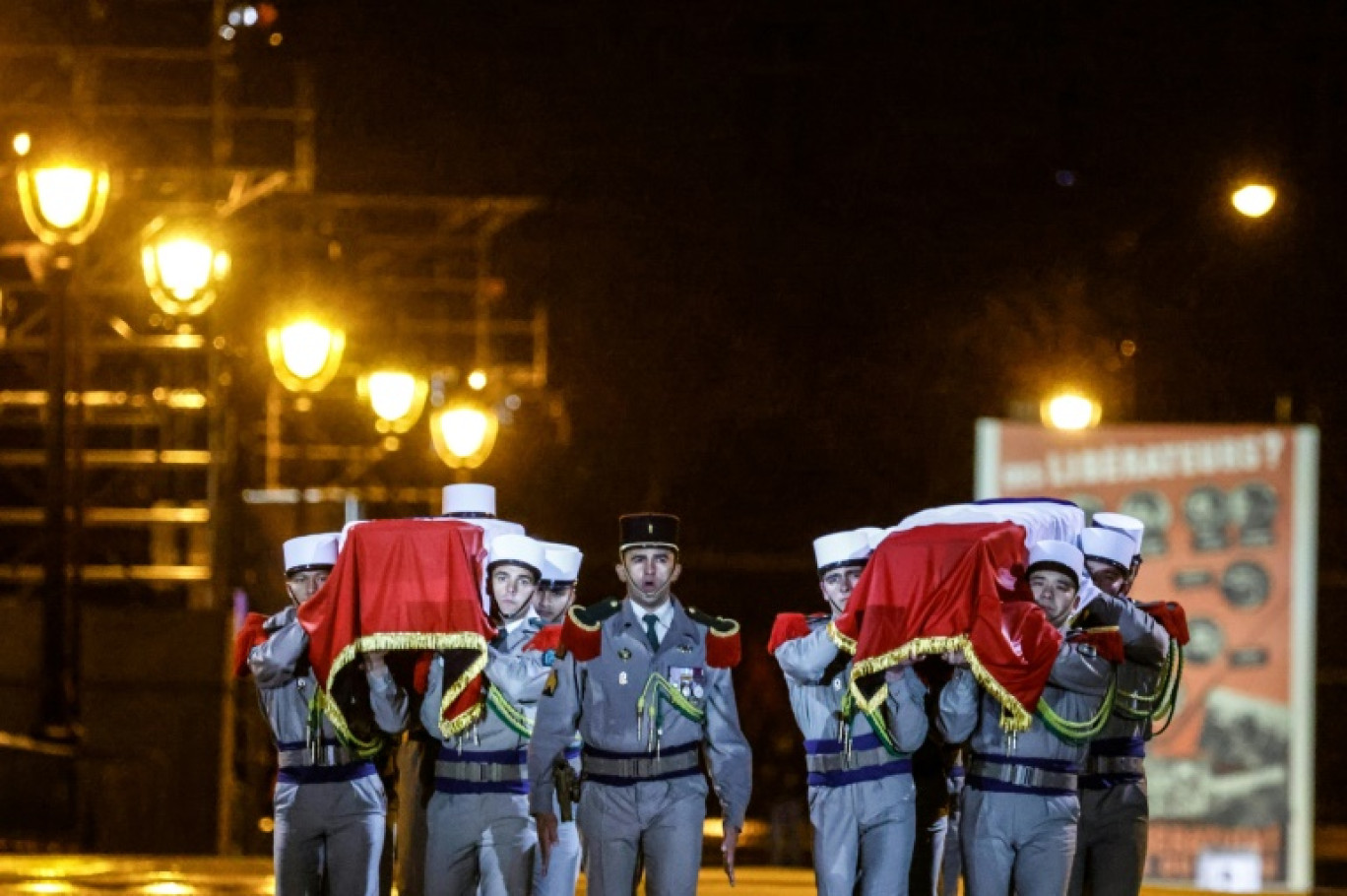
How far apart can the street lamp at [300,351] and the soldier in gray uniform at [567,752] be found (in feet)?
29.5

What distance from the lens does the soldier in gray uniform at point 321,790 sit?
1065 centimetres

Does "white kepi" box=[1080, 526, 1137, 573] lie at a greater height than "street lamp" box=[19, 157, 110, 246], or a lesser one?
lesser

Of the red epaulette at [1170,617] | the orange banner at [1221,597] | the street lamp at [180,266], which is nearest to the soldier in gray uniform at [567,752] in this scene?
the red epaulette at [1170,617]

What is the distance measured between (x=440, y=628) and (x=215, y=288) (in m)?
9.75

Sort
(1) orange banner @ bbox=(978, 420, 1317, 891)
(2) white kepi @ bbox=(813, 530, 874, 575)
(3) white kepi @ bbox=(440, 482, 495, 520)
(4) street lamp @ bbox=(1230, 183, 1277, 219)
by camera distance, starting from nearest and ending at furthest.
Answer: (2) white kepi @ bbox=(813, 530, 874, 575) < (3) white kepi @ bbox=(440, 482, 495, 520) < (1) orange banner @ bbox=(978, 420, 1317, 891) < (4) street lamp @ bbox=(1230, 183, 1277, 219)

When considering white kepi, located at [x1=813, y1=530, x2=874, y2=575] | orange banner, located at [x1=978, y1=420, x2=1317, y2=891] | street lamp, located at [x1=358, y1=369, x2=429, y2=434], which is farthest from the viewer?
street lamp, located at [x1=358, y1=369, x2=429, y2=434]

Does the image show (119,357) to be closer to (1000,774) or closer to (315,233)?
(315,233)

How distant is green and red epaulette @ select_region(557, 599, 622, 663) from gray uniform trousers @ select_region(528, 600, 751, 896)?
19 mm

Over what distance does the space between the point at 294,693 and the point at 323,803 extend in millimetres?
541

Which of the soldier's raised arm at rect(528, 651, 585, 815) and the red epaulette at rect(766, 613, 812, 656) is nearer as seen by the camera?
the soldier's raised arm at rect(528, 651, 585, 815)

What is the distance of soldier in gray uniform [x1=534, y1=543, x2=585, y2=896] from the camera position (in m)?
10.8

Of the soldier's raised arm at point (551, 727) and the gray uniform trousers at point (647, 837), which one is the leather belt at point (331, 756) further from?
the gray uniform trousers at point (647, 837)

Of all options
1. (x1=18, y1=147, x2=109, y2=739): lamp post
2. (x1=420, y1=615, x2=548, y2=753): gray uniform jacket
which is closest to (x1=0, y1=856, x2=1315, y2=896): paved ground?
(x1=18, y1=147, x2=109, y2=739): lamp post

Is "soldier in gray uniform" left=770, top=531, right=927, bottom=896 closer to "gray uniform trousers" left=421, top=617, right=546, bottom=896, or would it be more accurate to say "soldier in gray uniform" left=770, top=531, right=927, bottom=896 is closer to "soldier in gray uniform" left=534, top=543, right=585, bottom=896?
"soldier in gray uniform" left=534, top=543, right=585, bottom=896
